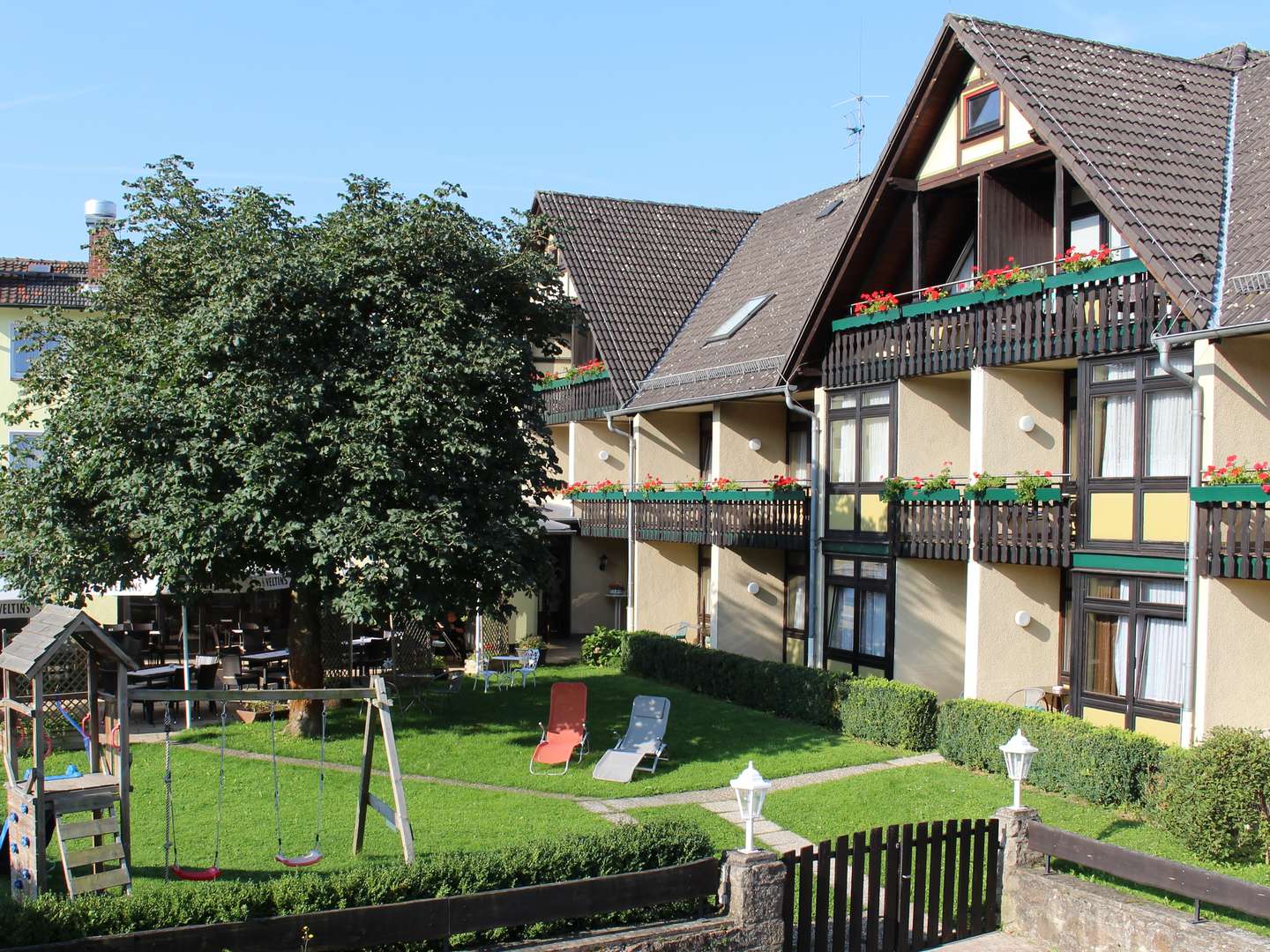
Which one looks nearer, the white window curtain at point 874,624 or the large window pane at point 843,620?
the white window curtain at point 874,624

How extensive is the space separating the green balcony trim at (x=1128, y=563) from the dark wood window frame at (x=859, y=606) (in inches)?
159

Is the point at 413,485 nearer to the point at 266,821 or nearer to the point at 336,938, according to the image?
the point at 266,821

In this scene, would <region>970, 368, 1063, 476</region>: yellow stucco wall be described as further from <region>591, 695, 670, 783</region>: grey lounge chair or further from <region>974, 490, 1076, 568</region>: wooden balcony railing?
<region>591, 695, 670, 783</region>: grey lounge chair

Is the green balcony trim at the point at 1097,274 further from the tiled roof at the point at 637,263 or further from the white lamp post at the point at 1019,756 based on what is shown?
the tiled roof at the point at 637,263

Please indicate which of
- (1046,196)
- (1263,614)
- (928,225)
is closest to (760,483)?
(928,225)

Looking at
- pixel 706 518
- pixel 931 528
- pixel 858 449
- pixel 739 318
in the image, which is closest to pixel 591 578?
pixel 706 518

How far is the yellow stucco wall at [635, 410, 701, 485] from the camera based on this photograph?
27484mm

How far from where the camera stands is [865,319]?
19.6 metres

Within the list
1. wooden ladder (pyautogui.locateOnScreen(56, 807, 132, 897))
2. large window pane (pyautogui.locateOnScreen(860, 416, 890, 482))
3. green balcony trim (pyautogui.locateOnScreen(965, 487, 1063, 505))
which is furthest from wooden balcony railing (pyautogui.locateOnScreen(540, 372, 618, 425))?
wooden ladder (pyautogui.locateOnScreen(56, 807, 132, 897))

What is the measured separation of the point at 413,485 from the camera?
50.8 ft

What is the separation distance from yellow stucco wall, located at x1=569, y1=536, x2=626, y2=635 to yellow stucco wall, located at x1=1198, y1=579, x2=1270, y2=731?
19.0m

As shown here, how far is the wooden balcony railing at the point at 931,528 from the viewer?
17453 millimetres

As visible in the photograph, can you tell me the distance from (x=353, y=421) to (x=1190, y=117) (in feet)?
42.4

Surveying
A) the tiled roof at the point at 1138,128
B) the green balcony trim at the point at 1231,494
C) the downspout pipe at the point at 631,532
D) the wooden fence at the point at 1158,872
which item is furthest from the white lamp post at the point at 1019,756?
the downspout pipe at the point at 631,532
